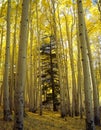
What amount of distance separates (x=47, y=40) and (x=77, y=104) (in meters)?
8.13

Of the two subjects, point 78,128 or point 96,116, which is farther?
point 96,116

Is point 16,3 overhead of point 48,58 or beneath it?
overhead

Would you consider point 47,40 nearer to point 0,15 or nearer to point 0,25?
point 0,25

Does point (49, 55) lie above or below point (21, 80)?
above

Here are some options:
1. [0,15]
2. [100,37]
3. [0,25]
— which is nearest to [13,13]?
[0,15]

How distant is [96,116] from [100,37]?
539 inches

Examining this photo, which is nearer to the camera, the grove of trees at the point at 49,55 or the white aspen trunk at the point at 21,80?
the white aspen trunk at the point at 21,80

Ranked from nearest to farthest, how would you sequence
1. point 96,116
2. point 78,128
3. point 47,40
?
point 78,128 < point 96,116 < point 47,40

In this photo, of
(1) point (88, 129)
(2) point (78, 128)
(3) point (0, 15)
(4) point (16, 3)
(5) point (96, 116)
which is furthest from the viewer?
(3) point (0, 15)

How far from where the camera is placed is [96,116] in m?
10.4

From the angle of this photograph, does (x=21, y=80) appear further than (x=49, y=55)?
No

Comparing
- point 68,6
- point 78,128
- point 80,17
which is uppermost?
point 68,6

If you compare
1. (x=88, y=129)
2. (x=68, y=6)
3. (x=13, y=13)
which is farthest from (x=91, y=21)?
(x=88, y=129)

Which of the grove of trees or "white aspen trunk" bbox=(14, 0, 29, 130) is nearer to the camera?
"white aspen trunk" bbox=(14, 0, 29, 130)
